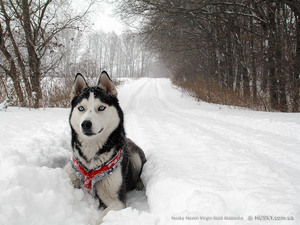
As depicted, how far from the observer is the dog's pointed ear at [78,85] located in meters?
2.42

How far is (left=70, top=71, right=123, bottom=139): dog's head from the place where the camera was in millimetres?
2041

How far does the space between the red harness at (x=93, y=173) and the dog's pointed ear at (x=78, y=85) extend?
88 centimetres

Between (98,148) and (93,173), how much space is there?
289 millimetres

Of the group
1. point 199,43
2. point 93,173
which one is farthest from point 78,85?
point 199,43

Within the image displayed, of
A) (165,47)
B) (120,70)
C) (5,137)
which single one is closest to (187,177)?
(5,137)

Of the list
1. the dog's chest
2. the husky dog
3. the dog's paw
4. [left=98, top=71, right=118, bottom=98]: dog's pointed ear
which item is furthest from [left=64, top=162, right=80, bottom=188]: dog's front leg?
[left=98, top=71, right=118, bottom=98]: dog's pointed ear

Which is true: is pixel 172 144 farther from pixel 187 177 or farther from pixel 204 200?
pixel 204 200

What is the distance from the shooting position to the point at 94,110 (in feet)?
7.19

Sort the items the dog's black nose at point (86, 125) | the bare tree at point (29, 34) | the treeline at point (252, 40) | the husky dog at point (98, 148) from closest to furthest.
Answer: the dog's black nose at point (86, 125), the husky dog at point (98, 148), the treeline at point (252, 40), the bare tree at point (29, 34)

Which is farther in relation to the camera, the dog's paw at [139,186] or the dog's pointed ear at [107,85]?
the dog's paw at [139,186]

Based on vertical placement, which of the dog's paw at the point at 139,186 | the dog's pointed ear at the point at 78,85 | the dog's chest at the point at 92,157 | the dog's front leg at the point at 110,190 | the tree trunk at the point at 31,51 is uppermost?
the tree trunk at the point at 31,51

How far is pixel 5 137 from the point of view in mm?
3008

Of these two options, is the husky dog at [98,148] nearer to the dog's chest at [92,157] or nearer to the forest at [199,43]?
the dog's chest at [92,157]

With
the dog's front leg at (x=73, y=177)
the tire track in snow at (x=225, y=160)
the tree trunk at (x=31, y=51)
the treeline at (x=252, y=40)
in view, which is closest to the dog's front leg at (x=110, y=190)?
the dog's front leg at (x=73, y=177)
